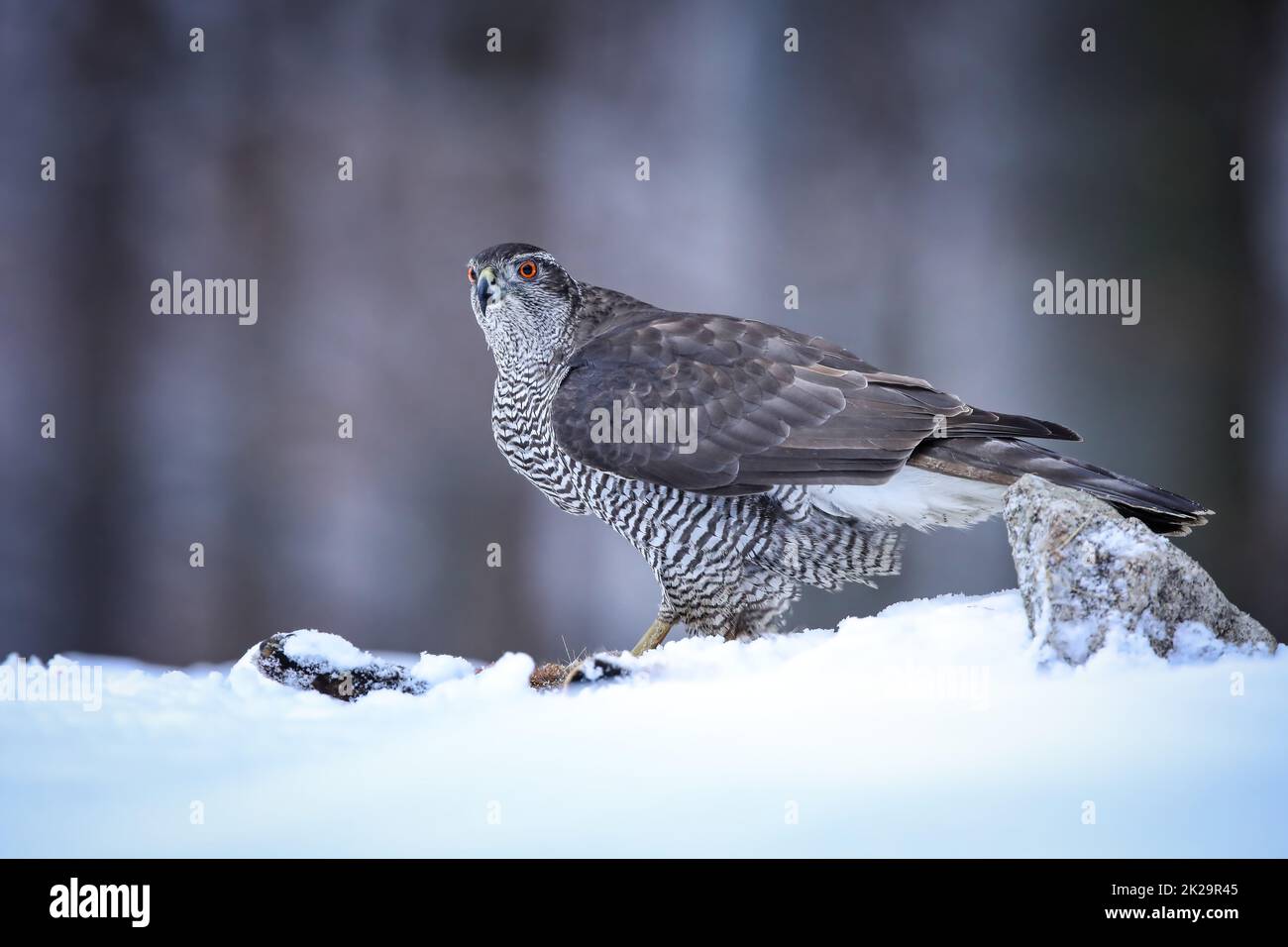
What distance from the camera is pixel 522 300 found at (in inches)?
96.7

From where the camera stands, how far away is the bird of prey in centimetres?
205

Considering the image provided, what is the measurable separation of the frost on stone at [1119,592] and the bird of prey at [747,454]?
10.1 inches

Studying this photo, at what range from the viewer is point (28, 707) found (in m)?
1.88

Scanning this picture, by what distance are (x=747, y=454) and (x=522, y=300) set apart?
68cm

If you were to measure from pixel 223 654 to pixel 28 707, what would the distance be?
195cm

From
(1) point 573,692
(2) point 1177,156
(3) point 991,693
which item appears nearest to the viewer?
(3) point 991,693

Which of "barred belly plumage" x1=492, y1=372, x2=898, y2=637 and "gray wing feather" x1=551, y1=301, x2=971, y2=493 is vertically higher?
"gray wing feather" x1=551, y1=301, x2=971, y2=493

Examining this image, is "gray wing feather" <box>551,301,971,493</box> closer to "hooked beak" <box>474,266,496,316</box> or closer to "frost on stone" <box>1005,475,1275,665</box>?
"hooked beak" <box>474,266,496,316</box>

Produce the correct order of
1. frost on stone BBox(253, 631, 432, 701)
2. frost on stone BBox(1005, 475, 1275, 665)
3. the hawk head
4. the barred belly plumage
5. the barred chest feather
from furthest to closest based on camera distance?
the hawk head → the barred chest feather → the barred belly plumage → frost on stone BBox(253, 631, 432, 701) → frost on stone BBox(1005, 475, 1275, 665)

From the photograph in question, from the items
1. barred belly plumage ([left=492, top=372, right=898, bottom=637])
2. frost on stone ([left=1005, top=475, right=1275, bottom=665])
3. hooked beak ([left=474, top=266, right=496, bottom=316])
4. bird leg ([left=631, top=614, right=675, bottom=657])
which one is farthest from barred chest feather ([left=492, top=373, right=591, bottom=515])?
frost on stone ([left=1005, top=475, right=1275, bottom=665])

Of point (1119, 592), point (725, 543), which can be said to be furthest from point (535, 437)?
point (1119, 592)

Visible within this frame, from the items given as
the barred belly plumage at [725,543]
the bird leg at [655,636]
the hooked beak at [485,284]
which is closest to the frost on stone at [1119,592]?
the barred belly plumage at [725,543]

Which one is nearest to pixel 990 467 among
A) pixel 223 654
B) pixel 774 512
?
pixel 774 512

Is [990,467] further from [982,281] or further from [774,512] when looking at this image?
[982,281]
